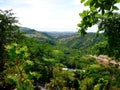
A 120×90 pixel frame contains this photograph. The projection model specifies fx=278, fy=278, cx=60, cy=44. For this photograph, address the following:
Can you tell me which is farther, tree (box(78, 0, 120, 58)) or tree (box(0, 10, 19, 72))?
tree (box(0, 10, 19, 72))

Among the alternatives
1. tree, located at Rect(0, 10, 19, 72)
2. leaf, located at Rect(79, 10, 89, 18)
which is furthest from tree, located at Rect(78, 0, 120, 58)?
tree, located at Rect(0, 10, 19, 72)

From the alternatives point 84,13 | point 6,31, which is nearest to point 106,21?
point 84,13

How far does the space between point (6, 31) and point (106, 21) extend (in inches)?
1046

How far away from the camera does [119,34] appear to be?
7.80m

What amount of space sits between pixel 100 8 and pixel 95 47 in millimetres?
2707

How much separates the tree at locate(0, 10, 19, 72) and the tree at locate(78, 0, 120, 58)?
980 inches

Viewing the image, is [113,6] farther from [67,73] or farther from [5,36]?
[67,73]

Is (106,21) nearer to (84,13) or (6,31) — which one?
(84,13)

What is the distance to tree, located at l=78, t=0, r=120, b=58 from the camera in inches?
258

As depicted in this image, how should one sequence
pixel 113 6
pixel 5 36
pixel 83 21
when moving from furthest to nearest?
pixel 5 36, pixel 83 21, pixel 113 6

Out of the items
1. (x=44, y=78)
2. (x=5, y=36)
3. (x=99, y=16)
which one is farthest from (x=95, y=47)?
(x=44, y=78)

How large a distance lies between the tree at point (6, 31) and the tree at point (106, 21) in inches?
980

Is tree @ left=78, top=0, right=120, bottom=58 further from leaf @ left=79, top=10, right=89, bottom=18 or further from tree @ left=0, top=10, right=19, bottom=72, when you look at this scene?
tree @ left=0, top=10, right=19, bottom=72

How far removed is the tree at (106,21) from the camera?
6.55 m
